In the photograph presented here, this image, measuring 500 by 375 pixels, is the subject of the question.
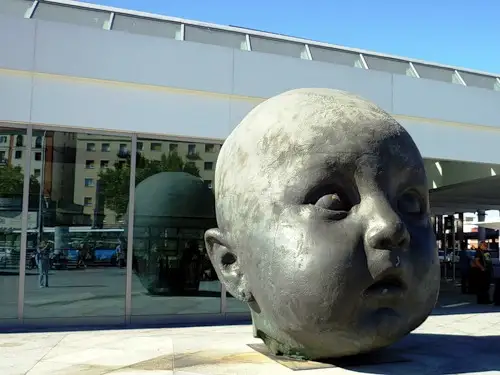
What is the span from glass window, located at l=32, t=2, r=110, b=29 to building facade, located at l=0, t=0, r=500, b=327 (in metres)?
0.04

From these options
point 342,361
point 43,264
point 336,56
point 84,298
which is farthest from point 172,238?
point 336,56

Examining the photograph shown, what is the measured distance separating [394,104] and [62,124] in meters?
6.54

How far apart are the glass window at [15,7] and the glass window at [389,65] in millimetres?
7630

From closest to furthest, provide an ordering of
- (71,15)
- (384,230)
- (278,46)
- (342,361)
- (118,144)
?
(384,230)
(342,361)
(118,144)
(71,15)
(278,46)

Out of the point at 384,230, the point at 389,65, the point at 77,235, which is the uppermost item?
the point at 389,65

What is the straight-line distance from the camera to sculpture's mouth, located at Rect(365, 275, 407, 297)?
473cm

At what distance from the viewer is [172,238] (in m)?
10.5

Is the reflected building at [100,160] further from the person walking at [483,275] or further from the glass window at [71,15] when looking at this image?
the person walking at [483,275]

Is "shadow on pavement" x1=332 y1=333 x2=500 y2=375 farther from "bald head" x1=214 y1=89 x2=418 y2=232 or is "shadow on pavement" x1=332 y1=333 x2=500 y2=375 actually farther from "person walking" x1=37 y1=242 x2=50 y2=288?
"person walking" x1=37 y1=242 x2=50 y2=288

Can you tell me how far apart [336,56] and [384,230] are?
8.79m

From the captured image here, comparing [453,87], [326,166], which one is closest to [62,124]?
[326,166]

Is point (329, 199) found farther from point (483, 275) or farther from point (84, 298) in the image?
point (483, 275)

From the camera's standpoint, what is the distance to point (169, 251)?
34.3ft

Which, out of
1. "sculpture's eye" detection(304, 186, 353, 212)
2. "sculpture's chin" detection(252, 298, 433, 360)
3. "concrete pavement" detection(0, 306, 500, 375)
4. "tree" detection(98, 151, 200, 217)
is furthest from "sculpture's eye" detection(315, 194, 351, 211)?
"tree" detection(98, 151, 200, 217)
